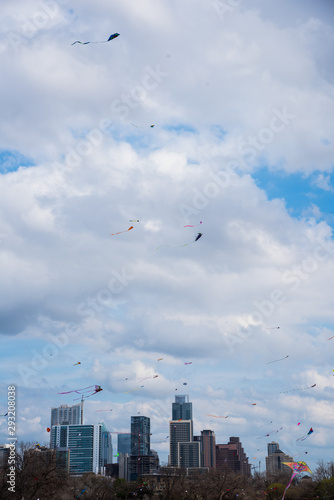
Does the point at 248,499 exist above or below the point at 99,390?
below

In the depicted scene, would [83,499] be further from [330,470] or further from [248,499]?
[330,470]

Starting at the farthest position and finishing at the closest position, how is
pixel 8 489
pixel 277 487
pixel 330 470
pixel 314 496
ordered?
1. pixel 330 470
2. pixel 277 487
3. pixel 314 496
4. pixel 8 489

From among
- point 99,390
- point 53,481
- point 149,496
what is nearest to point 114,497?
point 149,496

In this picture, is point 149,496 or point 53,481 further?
point 149,496

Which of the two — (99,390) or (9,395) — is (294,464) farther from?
(9,395)

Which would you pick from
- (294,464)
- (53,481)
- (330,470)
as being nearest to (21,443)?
(53,481)

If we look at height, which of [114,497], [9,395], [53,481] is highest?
[9,395]

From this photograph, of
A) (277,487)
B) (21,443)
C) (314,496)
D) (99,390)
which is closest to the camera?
(99,390)

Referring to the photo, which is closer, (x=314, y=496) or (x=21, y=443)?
(x=21, y=443)

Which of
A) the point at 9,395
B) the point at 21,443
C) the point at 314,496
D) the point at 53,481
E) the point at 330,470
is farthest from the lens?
the point at 330,470
